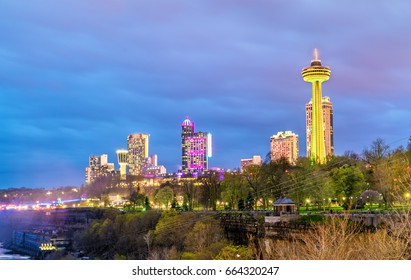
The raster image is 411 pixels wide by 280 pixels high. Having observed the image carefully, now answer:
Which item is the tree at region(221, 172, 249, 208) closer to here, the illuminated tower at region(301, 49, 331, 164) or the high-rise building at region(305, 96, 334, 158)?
the illuminated tower at region(301, 49, 331, 164)

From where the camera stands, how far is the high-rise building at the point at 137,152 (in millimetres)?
127688

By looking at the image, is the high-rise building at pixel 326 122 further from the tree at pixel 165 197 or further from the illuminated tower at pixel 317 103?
the tree at pixel 165 197

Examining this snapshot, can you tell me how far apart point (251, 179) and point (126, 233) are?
10236mm

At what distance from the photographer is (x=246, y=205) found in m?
34.8

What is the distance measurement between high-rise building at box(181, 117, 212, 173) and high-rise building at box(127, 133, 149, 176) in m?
10.0

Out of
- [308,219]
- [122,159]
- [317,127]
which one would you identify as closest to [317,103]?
[317,127]

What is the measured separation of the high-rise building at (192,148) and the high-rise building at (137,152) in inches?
394

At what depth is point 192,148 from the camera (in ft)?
414

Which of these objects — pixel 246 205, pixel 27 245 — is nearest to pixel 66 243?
pixel 27 245

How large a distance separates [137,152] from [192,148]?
46.3 ft

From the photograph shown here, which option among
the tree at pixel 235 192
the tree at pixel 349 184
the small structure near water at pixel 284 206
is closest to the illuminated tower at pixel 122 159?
the tree at pixel 235 192

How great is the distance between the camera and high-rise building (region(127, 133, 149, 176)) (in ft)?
419

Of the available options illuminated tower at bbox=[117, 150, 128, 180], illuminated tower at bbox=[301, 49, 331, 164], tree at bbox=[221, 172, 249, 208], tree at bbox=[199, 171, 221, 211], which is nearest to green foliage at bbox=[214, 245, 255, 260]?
tree at bbox=[221, 172, 249, 208]
